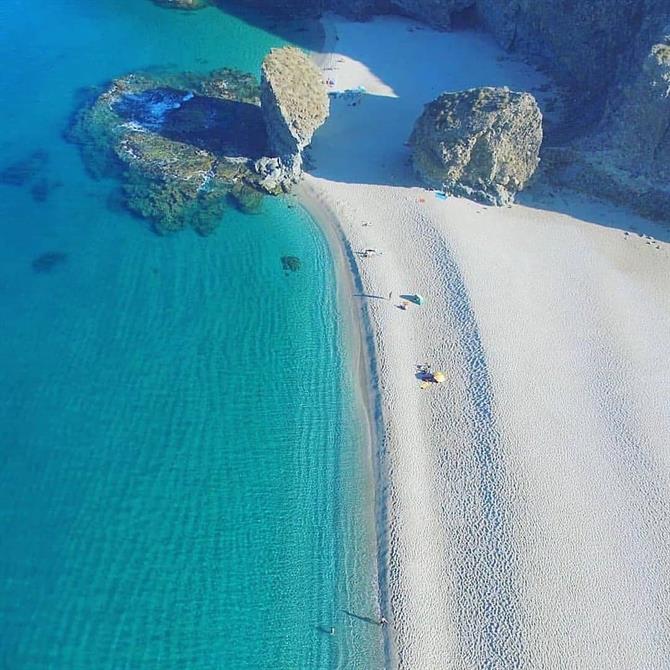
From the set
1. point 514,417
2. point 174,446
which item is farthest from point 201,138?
point 514,417

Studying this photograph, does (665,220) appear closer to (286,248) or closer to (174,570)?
(286,248)

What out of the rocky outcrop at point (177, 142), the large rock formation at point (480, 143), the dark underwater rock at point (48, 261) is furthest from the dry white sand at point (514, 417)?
the dark underwater rock at point (48, 261)

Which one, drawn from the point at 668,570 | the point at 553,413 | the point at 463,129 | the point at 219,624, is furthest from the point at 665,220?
the point at 219,624

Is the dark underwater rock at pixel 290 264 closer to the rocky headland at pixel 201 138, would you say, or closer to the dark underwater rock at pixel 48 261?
the rocky headland at pixel 201 138

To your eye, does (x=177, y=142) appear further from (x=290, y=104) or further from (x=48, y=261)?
(x=48, y=261)

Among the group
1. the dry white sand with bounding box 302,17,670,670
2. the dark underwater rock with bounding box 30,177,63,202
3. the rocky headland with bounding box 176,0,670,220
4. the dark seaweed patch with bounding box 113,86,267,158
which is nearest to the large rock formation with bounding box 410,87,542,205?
the dry white sand with bounding box 302,17,670,670

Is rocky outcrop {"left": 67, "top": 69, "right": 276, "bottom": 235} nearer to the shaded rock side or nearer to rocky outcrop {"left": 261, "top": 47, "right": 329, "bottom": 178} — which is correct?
rocky outcrop {"left": 261, "top": 47, "right": 329, "bottom": 178}

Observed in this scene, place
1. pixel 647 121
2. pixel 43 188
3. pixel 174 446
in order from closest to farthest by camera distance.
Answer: pixel 174 446 < pixel 647 121 < pixel 43 188
